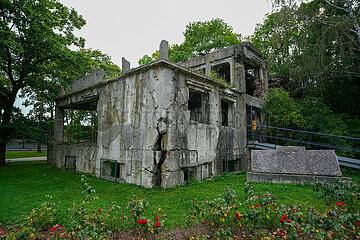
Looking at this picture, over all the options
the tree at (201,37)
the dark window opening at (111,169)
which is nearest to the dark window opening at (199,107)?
the dark window opening at (111,169)

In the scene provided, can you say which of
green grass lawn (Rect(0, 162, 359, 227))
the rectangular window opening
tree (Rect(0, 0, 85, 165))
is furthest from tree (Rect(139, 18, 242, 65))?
green grass lawn (Rect(0, 162, 359, 227))

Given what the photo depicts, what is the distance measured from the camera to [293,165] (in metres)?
6.77

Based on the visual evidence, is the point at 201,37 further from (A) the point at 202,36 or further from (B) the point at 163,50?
(B) the point at 163,50

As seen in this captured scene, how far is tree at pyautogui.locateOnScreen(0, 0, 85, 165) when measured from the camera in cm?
988

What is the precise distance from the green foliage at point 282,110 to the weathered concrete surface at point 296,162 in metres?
6.07

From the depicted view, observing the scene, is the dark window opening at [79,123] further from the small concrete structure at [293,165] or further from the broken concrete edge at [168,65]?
the small concrete structure at [293,165]

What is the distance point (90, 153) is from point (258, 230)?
822 centimetres

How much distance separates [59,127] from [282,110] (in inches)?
564

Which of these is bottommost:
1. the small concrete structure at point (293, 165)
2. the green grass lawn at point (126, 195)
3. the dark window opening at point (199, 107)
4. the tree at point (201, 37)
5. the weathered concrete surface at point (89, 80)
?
the green grass lawn at point (126, 195)

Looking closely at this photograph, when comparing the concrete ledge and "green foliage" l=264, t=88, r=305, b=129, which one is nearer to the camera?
the concrete ledge

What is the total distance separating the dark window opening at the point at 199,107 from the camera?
355 inches

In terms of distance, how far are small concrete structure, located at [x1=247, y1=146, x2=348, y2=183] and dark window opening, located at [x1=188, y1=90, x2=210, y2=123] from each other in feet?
9.06

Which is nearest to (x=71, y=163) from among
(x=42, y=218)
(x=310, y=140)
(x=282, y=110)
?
(x=42, y=218)

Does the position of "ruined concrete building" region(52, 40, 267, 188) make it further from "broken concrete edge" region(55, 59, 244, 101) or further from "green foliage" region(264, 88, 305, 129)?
"green foliage" region(264, 88, 305, 129)
